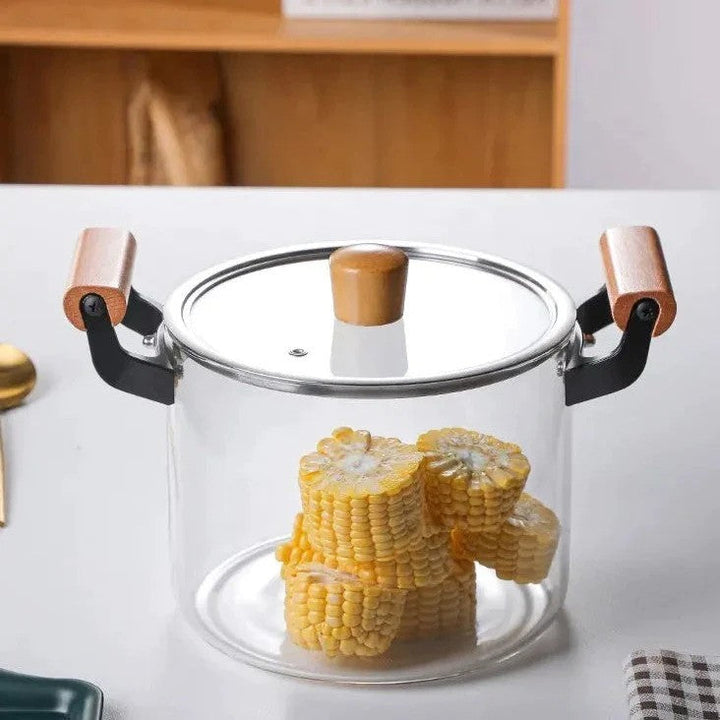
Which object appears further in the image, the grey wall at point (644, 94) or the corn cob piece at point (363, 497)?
the grey wall at point (644, 94)

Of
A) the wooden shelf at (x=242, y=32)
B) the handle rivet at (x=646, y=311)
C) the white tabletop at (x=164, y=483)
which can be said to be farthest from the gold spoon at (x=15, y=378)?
the wooden shelf at (x=242, y=32)

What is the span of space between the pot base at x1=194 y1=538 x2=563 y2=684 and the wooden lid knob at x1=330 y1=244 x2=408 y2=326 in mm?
156

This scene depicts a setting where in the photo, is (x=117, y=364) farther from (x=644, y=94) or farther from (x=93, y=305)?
(x=644, y=94)

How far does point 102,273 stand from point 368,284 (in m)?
0.14

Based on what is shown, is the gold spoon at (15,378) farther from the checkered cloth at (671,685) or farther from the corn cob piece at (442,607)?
the checkered cloth at (671,685)

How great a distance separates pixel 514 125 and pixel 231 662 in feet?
6.78

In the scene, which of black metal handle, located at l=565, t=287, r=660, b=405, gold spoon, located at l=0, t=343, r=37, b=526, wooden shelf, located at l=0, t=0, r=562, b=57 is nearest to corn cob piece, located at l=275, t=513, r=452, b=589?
black metal handle, located at l=565, t=287, r=660, b=405

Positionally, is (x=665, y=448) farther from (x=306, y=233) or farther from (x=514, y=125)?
(x=514, y=125)

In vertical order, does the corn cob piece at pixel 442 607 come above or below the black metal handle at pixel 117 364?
below

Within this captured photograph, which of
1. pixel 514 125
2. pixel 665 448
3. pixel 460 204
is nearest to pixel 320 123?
pixel 514 125

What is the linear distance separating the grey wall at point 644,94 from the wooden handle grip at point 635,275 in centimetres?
192

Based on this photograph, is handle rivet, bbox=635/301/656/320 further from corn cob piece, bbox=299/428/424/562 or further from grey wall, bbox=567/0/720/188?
grey wall, bbox=567/0/720/188

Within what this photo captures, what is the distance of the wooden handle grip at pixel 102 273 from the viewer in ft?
2.26

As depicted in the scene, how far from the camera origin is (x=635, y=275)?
701mm
